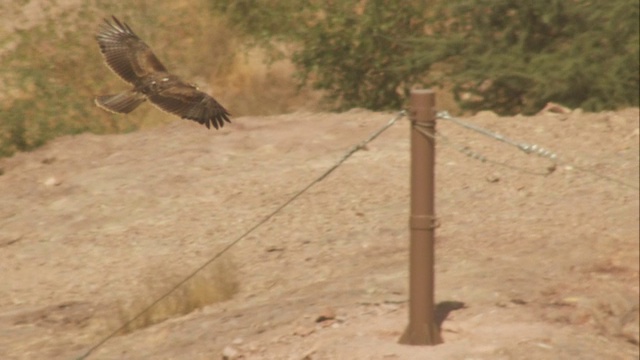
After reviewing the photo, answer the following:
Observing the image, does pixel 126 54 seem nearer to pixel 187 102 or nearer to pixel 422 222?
pixel 187 102

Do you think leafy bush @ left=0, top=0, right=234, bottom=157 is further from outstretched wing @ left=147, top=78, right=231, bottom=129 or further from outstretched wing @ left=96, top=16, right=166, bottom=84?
outstretched wing @ left=147, top=78, right=231, bottom=129

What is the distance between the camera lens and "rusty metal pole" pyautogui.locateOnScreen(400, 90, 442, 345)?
203 inches

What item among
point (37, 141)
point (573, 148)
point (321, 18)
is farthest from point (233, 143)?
point (321, 18)

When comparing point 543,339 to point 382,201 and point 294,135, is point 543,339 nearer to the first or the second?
point 382,201

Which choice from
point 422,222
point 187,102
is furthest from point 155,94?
point 422,222

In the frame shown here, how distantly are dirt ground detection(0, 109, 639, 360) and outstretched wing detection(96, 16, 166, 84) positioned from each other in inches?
43.7

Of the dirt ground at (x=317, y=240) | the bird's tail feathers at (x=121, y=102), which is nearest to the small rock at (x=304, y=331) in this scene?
the dirt ground at (x=317, y=240)

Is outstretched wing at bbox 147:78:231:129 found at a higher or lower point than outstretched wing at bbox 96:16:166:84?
lower

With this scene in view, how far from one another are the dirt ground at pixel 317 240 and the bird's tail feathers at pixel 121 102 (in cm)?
101

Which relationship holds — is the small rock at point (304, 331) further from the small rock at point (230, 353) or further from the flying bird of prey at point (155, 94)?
the flying bird of prey at point (155, 94)

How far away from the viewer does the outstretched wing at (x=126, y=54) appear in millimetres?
6117

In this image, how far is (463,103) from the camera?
1184 centimetres

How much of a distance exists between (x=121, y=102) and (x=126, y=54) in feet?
1.76

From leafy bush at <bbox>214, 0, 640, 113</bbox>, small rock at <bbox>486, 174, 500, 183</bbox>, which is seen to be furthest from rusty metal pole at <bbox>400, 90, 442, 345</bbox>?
leafy bush at <bbox>214, 0, 640, 113</bbox>
